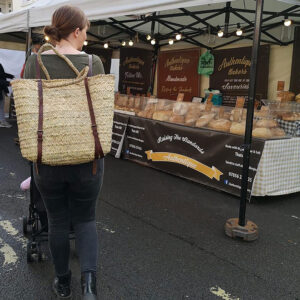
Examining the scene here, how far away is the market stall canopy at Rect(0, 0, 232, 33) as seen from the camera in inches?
145

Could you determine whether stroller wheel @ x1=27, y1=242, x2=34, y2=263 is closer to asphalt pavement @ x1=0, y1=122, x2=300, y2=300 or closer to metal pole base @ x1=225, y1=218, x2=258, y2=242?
asphalt pavement @ x1=0, y1=122, x2=300, y2=300

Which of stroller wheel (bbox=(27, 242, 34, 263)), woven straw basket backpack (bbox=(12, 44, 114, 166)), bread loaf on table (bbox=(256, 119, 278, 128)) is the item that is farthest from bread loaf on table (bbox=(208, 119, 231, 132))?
woven straw basket backpack (bbox=(12, 44, 114, 166))

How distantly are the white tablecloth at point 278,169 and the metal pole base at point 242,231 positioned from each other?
1044 millimetres

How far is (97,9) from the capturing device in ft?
15.1

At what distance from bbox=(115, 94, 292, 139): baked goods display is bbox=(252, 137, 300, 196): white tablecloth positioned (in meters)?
0.18

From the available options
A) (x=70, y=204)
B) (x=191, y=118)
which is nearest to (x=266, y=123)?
(x=191, y=118)

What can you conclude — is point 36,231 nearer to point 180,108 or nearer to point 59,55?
point 59,55

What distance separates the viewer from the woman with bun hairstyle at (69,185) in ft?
6.13

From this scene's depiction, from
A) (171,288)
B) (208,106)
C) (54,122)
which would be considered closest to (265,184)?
(208,106)

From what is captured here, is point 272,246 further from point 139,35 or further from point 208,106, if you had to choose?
point 139,35

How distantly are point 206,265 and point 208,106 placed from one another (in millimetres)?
3238

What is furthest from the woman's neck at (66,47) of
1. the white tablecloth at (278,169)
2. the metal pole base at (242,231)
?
the white tablecloth at (278,169)

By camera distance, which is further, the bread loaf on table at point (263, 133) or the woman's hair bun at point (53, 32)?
the bread loaf on table at point (263, 133)

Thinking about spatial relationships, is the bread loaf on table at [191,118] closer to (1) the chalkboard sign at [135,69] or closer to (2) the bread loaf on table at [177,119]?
(2) the bread loaf on table at [177,119]
